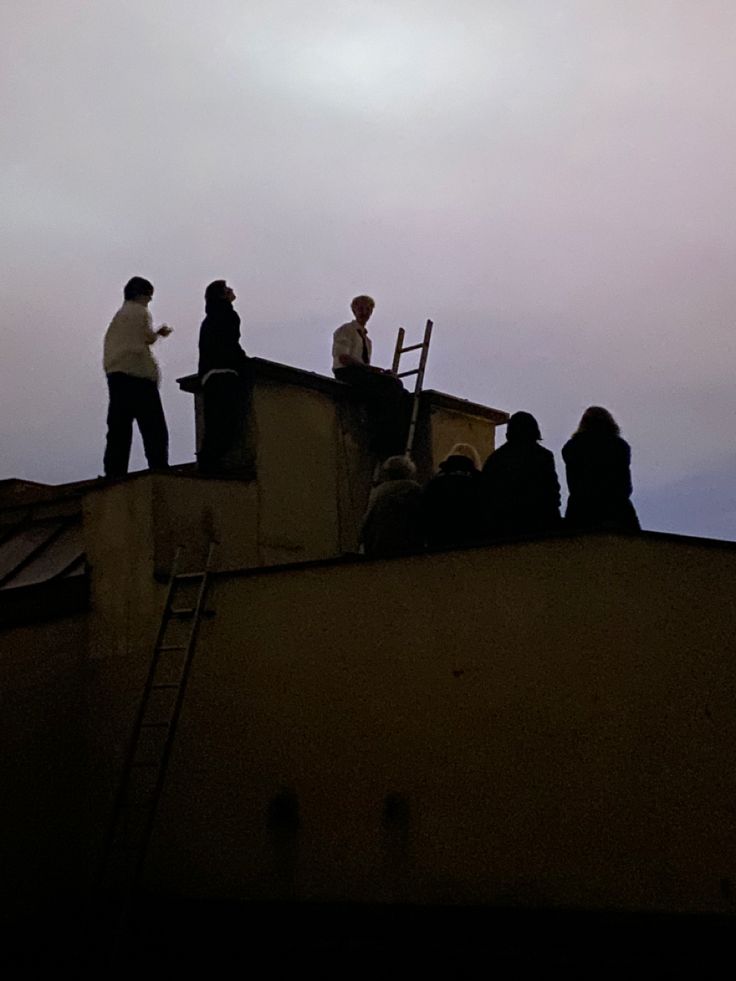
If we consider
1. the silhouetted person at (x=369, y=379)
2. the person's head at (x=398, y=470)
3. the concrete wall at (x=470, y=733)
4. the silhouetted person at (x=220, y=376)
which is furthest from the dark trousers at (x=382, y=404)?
the concrete wall at (x=470, y=733)

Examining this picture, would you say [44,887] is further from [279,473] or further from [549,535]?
[549,535]

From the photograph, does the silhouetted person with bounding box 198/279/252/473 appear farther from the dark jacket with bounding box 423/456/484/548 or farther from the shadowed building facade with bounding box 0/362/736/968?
the dark jacket with bounding box 423/456/484/548

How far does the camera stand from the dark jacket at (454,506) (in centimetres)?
1114

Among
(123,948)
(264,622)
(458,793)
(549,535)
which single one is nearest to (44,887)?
(123,948)

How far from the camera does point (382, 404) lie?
559 inches

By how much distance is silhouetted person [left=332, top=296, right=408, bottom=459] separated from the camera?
14000mm

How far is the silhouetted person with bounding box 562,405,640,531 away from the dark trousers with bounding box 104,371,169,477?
3.63 m

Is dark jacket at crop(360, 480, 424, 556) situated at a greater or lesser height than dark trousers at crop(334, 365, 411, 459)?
lesser

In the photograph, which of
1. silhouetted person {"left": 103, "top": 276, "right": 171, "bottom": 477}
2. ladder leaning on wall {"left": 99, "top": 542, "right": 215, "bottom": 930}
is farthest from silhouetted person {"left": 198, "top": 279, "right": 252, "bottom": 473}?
ladder leaning on wall {"left": 99, "top": 542, "right": 215, "bottom": 930}

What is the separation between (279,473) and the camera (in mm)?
12898

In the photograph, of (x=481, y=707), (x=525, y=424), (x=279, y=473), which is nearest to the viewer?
(x=481, y=707)

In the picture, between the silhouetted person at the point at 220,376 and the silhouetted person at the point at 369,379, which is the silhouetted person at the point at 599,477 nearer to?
the silhouetted person at the point at 220,376

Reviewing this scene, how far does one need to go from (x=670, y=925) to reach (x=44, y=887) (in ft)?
15.6

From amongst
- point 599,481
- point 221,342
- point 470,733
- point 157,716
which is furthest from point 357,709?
point 221,342
